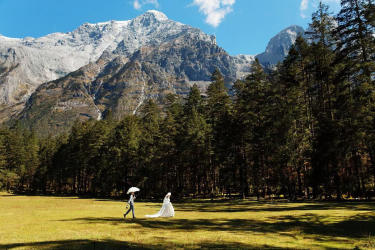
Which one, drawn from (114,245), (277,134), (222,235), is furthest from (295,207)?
(114,245)

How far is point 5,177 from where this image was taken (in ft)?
230

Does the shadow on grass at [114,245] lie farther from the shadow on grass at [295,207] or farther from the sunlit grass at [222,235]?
the shadow on grass at [295,207]

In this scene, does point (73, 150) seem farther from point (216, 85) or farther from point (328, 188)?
point (328, 188)

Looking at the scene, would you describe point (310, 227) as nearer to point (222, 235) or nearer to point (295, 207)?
point (222, 235)

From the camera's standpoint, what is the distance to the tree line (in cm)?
2781

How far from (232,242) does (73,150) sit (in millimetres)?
74110

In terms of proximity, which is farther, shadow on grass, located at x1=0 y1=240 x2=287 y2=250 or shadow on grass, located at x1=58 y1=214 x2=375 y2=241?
shadow on grass, located at x1=58 y1=214 x2=375 y2=241

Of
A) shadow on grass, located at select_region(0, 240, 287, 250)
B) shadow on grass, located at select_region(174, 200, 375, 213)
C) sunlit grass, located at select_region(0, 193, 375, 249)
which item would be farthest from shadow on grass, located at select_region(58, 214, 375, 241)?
shadow on grass, located at select_region(174, 200, 375, 213)

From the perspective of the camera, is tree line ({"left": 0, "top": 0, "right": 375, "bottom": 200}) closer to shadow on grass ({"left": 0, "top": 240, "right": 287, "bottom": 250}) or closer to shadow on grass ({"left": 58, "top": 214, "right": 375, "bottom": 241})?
shadow on grass ({"left": 58, "top": 214, "right": 375, "bottom": 241})

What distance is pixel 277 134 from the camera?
36469 millimetres

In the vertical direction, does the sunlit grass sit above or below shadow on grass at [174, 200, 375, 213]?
above

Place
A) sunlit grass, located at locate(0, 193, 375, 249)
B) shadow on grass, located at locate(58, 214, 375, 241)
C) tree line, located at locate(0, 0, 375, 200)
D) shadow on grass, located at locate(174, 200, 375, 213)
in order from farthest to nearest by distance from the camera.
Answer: tree line, located at locate(0, 0, 375, 200), shadow on grass, located at locate(174, 200, 375, 213), shadow on grass, located at locate(58, 214, 375, 241), sunlit grass, located at locate(0, 193, 375, 249)

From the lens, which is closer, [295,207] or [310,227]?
[310,227]

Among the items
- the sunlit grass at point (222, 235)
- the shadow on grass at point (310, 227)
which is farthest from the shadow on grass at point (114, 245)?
the shadow on grass at point (310, 227)
